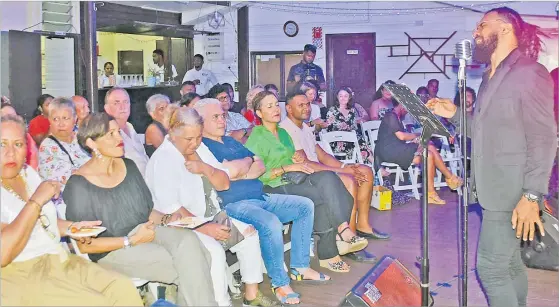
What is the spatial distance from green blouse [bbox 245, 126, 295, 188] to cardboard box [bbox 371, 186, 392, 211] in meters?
2.30

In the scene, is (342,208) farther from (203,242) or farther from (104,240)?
(104,240)

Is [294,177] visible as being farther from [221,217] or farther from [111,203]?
[111,203]

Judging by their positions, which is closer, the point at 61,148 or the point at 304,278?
the point at 61,148

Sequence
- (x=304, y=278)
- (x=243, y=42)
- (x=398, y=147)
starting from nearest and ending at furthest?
(x=304, y=278) → (x=398, y=147) → (x=243, y=42)

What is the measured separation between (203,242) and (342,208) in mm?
1606

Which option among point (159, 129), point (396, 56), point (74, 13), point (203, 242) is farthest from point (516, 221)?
point (396, 56)

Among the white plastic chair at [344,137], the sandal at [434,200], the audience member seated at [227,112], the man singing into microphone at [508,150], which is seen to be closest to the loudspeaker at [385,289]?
the man singing into microphone at [508,150]

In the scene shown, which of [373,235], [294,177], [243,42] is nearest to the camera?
[294,177]

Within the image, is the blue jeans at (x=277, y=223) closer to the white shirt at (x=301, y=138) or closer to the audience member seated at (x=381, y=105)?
the white shirt at (x=301, y=138)

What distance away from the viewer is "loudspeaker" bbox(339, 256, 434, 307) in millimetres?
3410

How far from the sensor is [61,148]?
12.0ft

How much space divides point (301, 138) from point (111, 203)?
85.9 inches

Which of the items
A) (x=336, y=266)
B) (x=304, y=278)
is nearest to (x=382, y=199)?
(x=336, y=266)

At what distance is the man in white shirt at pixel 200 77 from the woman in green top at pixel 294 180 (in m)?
5.01
